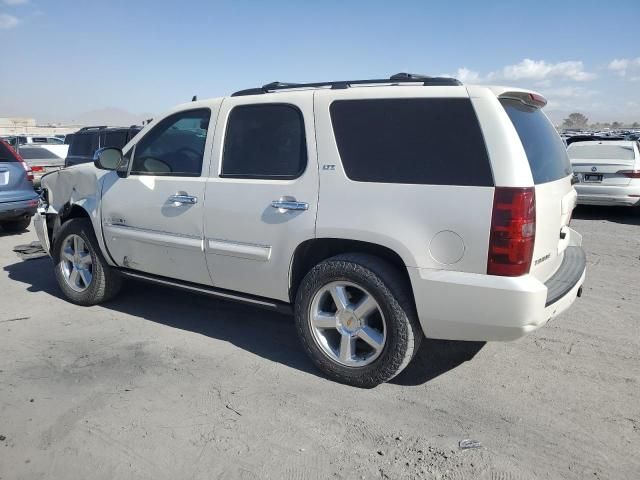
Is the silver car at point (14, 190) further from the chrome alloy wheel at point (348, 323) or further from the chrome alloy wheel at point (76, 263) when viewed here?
the chrome alloy wheel at point (348, 323)

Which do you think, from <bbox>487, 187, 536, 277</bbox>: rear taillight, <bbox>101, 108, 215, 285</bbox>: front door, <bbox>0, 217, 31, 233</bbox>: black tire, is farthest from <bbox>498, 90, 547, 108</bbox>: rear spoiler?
<bbox>0, 217, 31, 233</bbox>: black tire

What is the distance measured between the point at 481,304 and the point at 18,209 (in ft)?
25.8

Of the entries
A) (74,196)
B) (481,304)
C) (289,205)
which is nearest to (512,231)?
(481,304)

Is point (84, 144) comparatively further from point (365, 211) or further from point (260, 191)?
point (365, 211)

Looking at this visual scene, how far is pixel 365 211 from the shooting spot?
3301mm

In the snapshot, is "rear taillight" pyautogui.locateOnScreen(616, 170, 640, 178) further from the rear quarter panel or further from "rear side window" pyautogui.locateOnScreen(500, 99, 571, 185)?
the rear quarter panel

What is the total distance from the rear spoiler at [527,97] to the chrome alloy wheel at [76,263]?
3973mm

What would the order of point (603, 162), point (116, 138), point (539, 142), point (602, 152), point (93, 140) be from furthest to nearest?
point (93, 140) → point (116, 138) → point (602, 152) → point (603, 162) → point (539, 142)

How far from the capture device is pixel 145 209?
4.39 metres

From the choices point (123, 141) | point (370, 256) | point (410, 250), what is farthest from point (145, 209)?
point (123, 141)

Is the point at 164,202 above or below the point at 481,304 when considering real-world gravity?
above

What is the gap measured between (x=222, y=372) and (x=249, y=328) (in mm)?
865

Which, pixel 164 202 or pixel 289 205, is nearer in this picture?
pixel 289 205

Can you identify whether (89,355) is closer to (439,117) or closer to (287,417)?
(287,417)
